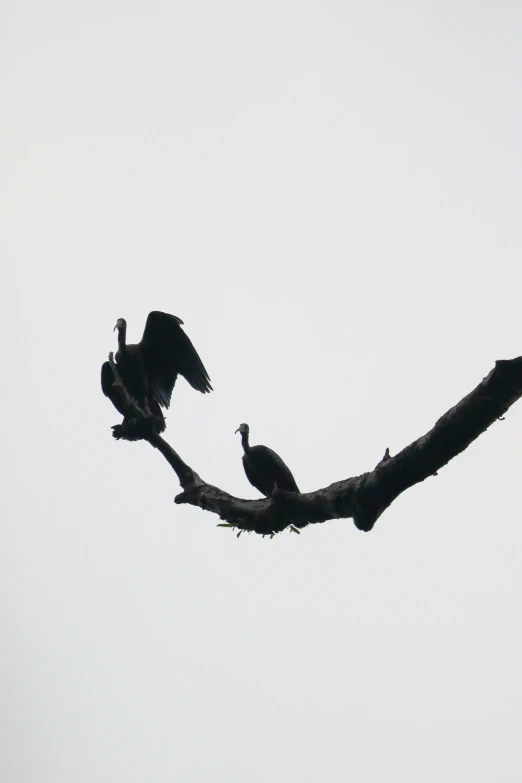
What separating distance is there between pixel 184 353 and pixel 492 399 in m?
5.75

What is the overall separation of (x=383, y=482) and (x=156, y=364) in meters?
5.57

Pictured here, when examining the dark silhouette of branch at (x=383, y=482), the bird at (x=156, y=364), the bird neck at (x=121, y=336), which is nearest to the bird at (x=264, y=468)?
the bird at (x=156, y=364)

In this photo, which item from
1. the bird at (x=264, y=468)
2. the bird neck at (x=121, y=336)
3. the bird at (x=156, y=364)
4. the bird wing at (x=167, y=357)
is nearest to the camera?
the bird at (x=264, y=468)

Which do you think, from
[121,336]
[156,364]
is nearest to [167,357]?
[156,364]

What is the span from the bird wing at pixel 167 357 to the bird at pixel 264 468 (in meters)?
1.45

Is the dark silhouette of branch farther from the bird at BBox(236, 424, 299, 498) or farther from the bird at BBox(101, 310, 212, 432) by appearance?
the bird at BBox(101, 310, 212, 432)

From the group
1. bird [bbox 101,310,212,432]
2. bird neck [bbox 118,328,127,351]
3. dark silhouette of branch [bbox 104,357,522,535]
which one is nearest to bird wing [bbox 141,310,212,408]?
bird [bbox 101,310,212,432]

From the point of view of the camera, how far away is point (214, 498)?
4590 millimetres

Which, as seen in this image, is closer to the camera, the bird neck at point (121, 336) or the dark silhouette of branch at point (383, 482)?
the dark silhouette of branch at point (383, 482)

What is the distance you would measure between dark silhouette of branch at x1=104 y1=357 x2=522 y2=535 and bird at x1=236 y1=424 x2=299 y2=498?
154 centimetres

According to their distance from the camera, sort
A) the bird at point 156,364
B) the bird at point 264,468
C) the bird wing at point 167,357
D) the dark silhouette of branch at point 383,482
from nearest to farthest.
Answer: the dark silhouette of branch at point 383,482
the bird at point 264,468
the bird at point 156,364
the bird wing at point 167,357

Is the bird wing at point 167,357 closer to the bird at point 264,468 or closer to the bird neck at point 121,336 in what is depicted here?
the bird neck at point 121,336

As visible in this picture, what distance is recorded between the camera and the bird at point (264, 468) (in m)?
6.18

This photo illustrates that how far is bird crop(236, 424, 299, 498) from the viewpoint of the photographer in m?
6.18
